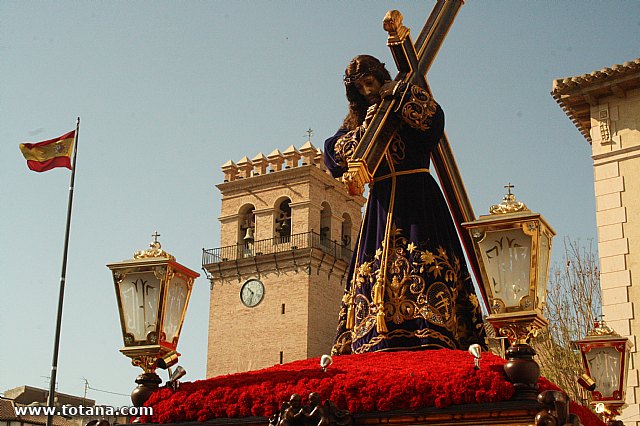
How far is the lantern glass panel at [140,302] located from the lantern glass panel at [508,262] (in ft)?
7.57

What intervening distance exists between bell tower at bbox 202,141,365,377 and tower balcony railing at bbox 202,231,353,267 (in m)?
0.06

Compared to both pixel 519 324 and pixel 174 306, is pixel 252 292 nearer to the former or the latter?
pixel 174 306

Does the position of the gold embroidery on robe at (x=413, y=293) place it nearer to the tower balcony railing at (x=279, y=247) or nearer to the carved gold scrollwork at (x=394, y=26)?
the carved gold scrollwork at (x=394, y=26)

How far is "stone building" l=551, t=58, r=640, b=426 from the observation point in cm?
Result: 1496

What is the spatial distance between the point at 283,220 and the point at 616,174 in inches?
1441

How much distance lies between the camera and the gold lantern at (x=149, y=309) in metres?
6.17

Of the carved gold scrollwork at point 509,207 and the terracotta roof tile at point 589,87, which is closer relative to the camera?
the carved gold scrollwork at point 509,207

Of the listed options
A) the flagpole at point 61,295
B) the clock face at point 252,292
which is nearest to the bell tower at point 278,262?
the clock face at point 252,292

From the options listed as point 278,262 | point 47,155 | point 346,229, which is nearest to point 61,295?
point 47,155

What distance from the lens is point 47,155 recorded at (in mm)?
18281

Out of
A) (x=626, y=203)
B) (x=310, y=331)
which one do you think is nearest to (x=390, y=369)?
(x=626, y=203)

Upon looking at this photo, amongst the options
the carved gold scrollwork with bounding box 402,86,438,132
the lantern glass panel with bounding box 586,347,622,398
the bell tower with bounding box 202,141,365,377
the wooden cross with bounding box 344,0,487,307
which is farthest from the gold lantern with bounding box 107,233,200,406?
the bell tower with bounding box 202,141,365,377

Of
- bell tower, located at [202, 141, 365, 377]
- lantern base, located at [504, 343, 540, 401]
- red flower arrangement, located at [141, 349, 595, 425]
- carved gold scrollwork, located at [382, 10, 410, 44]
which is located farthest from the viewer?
bell tower, located at [202, 141, 365, 377]

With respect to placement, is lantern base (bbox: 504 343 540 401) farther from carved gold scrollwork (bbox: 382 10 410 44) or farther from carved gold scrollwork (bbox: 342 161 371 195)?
carved gold scrollwork (bbox: 382 10 410 44)
